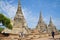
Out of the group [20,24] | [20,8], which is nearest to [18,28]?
[20,24]

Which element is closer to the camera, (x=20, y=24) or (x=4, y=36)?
(x=4, y=36)

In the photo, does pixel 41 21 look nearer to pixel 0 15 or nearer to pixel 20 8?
pixel 20 8

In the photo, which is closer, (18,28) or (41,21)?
(18,28)

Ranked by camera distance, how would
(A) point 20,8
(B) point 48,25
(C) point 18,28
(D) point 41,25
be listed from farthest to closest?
(B) point 48,25 < (D) point 41,25 < (A) point 20,8 < (C) point 18,28

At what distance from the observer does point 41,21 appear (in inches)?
3351

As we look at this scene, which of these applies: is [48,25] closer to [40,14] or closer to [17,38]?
[40,14]

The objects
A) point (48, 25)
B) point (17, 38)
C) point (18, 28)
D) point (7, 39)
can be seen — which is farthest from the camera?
point (48, 25)

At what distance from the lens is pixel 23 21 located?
71.7 metres

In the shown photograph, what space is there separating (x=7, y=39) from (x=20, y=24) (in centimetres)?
4056

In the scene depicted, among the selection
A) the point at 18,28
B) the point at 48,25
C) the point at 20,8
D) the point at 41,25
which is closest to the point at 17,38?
the point at 18,28

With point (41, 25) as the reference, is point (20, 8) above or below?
above

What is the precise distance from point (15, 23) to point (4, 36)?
40050 mm

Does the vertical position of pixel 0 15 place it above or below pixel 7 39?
above

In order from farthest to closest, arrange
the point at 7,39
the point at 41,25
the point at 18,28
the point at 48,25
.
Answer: the point at 48,25 < the point at 41,25 < the point at 18,28 < the point at 7,39
